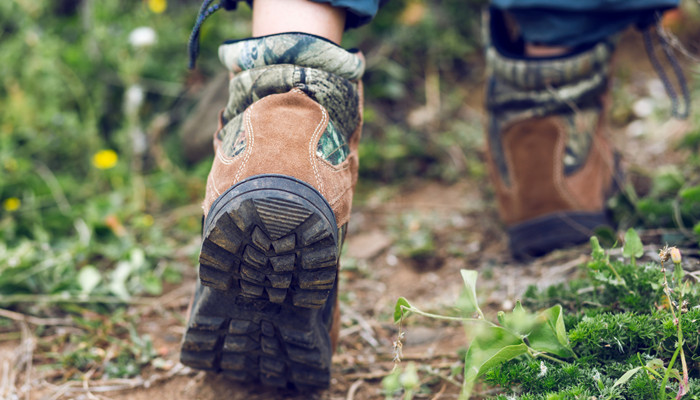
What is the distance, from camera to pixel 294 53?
106 centimetres

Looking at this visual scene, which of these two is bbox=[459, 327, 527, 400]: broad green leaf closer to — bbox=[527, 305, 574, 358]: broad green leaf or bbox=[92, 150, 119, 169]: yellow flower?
bbox=[527, 305, 574, 358]: broad green leaf

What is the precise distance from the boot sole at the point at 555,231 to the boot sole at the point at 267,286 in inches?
29.8

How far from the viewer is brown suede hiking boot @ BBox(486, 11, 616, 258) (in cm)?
160

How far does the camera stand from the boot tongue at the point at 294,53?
3.49ft

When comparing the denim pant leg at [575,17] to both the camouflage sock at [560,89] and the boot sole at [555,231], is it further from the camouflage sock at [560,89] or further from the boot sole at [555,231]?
the boot sole at [555,231]

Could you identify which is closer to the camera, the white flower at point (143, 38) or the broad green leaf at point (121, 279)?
the broad green leaf at point (121, 279)

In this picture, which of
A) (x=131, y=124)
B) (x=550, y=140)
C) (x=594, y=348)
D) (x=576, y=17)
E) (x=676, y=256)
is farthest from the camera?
(x=131, y=124)

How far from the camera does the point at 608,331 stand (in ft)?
3.10

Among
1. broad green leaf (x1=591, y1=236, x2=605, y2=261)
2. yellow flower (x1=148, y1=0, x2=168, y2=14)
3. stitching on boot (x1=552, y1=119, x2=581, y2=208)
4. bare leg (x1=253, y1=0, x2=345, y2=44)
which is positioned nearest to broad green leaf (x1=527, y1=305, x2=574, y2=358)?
broad green leaf (x1=591, y1=236, x2=605, y2=261)

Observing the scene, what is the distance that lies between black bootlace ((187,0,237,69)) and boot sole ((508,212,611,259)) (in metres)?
1.00

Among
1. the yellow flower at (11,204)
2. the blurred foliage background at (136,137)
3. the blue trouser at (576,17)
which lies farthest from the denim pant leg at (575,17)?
the yellow flower at (11,204)

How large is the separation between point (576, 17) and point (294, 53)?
2.83ft

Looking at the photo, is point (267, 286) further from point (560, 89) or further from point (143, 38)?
point (143, 38)

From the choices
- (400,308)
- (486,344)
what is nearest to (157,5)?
(400,308)
